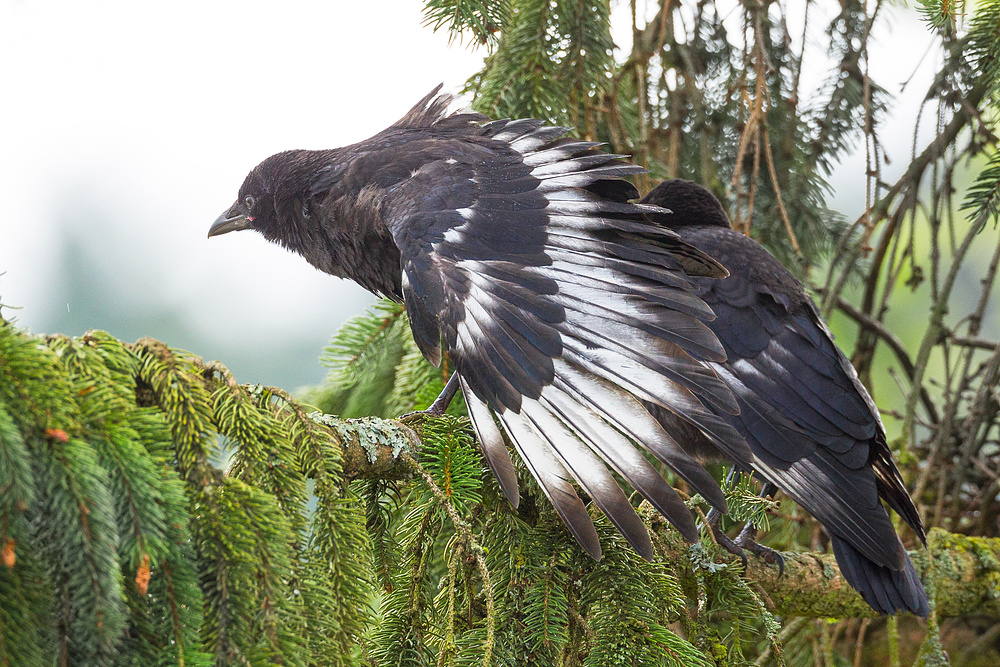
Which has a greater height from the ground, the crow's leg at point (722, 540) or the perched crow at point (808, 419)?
the perched crow at point (808, 419)

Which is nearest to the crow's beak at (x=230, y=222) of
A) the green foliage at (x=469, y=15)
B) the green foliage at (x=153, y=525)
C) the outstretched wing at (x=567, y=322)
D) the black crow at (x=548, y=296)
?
the black crow at (x=548, y=296)

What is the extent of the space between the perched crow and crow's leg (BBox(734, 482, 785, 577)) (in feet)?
0.71

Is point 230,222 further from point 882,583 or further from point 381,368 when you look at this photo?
point 882,583

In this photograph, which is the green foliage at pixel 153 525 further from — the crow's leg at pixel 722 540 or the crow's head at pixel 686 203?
the crow's head at pixel 686 203

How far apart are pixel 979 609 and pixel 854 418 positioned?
0.98m

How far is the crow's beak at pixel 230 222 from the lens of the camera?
2.40m

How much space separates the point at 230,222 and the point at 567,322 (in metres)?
1.40

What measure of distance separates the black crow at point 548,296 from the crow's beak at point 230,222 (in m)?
0.38

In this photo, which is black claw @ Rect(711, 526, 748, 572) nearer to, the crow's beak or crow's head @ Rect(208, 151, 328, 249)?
crow's head @ Rect(208, 151, 328, 249)

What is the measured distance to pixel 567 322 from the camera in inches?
58.9

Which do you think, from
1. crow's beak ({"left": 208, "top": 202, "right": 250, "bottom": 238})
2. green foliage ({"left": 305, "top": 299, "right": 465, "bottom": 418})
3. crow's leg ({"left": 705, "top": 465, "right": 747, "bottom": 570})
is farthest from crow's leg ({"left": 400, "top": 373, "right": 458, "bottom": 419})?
crow's beak ({"left": 208, "top": 202, "right": 250, "bottom": 238})

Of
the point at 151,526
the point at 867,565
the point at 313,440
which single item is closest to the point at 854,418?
the point at 867,565

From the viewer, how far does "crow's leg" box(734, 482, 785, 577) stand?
2072 millimetres

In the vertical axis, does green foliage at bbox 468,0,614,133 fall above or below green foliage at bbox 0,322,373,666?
above
